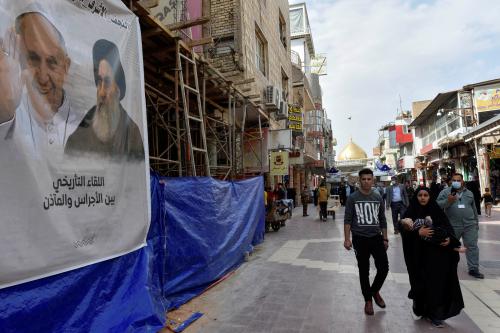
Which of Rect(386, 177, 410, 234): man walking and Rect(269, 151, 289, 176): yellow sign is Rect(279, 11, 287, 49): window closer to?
Rect(269, 151, 289, 176): yellow sign

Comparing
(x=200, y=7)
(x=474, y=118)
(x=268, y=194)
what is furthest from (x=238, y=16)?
(x=474, y=118)

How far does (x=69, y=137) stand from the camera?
11.1 feet

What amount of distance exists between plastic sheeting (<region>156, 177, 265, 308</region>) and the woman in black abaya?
291 cm

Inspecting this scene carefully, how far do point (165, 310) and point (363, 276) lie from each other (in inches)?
96.7

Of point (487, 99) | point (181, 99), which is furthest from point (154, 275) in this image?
point (487, 99)

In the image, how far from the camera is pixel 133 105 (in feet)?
14.6

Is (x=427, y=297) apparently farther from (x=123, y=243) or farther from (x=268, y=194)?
(x=268, y=194)

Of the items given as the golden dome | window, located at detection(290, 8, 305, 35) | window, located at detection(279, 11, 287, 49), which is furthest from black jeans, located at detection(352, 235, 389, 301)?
the golden dome

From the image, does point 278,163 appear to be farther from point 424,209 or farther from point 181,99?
point 424,209

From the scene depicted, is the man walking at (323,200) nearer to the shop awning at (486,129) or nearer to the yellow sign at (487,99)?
the shop awning at (486,129)

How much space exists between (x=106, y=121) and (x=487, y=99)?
23.2 m

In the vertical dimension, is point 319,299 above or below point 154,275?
below

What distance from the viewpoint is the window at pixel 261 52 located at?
17.7 metres

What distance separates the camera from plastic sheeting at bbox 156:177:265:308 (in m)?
5.37
